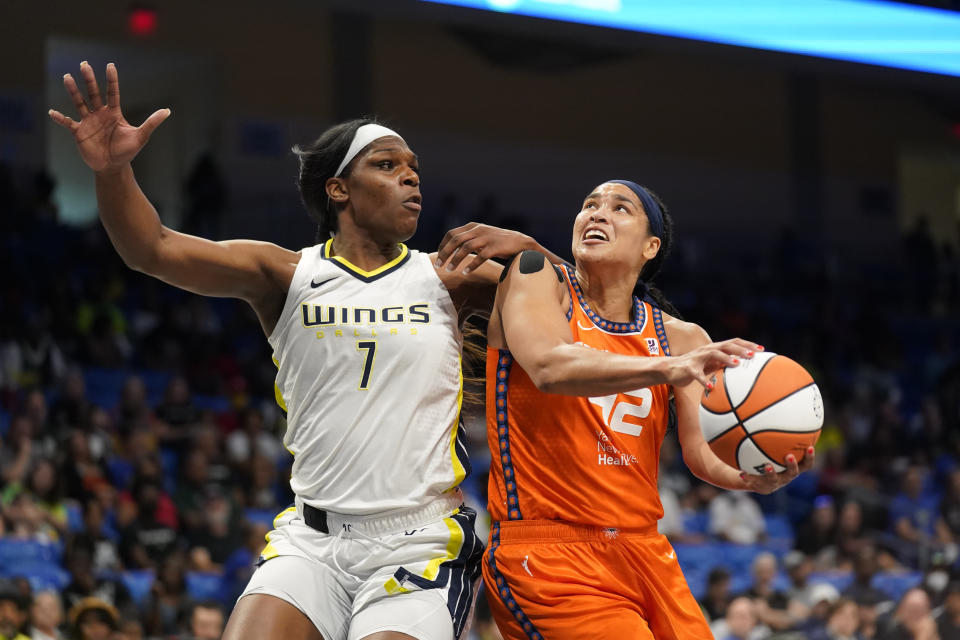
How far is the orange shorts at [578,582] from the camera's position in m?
3.71

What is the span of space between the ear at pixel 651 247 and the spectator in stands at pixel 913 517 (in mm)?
9125

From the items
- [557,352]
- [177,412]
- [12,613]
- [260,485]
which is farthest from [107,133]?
[177,412]

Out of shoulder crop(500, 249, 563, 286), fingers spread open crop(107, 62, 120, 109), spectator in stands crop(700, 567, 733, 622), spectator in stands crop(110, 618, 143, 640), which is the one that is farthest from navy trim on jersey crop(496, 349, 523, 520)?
spectator in stands crop(700, 567, 733, 622)

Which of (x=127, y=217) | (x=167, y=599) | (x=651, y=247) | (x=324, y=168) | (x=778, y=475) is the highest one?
(x=324, y=168)

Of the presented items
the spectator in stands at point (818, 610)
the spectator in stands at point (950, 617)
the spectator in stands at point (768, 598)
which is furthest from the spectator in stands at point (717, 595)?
the spectator in stands at point (950, 617)

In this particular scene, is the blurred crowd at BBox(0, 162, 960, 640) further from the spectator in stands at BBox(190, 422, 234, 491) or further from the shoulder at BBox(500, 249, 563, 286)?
the shoulder at BBox(500, 249, 563, 286)

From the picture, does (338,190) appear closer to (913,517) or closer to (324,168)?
(324,168)

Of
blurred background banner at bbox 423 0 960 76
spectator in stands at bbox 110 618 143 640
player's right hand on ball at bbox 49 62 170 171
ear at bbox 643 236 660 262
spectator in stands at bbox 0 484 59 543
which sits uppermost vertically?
blurred background banner at bbox 423 0 960 76

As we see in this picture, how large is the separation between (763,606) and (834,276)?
10942 millimetres

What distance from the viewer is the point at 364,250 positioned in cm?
409

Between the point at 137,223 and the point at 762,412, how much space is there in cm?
193

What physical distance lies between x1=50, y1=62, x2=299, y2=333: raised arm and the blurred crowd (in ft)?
8.22

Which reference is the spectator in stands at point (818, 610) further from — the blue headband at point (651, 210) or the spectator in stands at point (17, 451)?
the blue headband at point (651, 210)

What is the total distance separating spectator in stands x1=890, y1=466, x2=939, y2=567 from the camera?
40.4 feet
